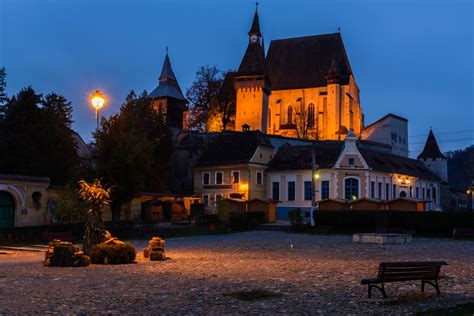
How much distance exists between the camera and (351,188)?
5509cm

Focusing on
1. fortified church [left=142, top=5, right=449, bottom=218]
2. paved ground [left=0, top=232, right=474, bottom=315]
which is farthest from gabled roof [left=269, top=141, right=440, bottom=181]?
paved ground [left=0, top=232, right=474, bottom=315]

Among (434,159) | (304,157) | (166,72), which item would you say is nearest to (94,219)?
(304,157)

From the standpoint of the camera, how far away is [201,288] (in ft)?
43.3

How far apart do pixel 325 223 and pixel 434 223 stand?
7797 millimetres

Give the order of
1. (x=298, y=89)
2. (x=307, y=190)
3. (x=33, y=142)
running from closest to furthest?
(x=33, y=142)
(x=307, y=190)
(x=298, y=89)

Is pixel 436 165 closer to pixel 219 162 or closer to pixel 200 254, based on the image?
pixel 219 162

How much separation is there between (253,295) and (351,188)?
44504 millimetres

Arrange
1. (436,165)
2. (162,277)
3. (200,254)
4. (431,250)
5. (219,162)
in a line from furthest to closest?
(436,165) → (219,162) → (431,250) → (200,254) → (162,277)

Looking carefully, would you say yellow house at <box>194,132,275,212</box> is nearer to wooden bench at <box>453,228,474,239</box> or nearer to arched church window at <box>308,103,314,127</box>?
arched church window at <box>308,103,314,127</box>

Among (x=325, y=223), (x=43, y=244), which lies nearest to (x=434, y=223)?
(x=325, y=223)

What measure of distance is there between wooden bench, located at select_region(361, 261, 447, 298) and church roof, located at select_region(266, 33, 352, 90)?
79341 millimetres

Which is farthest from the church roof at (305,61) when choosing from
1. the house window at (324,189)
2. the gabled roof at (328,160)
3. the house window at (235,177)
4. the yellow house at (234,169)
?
the house window at (324,189)

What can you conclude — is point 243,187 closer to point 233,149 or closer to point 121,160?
point 233,149

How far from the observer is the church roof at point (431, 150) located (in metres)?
84.6
